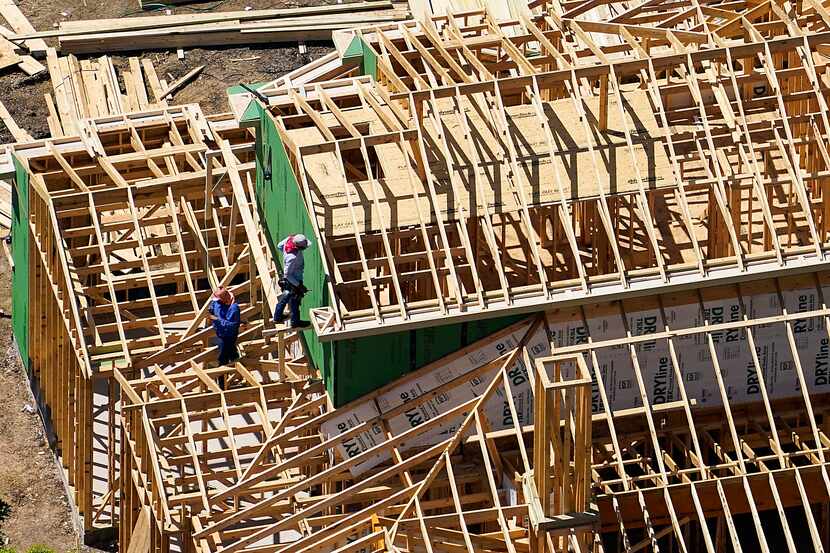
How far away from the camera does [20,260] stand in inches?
1759

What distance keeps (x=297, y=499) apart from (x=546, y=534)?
438 centimetres

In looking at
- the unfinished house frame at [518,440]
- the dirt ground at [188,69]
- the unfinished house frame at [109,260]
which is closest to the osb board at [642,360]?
the unfinished house frame at [518,440]

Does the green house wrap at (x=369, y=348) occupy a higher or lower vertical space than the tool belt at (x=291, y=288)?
lower

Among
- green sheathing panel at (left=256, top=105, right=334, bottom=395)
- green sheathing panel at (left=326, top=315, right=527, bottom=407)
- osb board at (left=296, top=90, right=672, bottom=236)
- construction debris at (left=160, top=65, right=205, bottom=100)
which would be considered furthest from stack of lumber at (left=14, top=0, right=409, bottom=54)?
green sheathing panel at (left=326, top=315, right=527, bottom=407)

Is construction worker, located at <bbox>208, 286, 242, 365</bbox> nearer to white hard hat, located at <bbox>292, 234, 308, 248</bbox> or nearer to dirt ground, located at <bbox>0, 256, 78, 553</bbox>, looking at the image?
white hard hat, located at <bbox>292, 234, 308, 248</bbox>

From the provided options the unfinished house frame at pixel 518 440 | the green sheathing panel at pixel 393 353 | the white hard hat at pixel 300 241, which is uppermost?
the white hard hat at pixel 300 241

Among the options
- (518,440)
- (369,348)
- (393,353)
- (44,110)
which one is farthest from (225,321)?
(44,110)

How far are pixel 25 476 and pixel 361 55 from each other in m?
9.90

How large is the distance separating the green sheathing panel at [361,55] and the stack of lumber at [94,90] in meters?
9.26

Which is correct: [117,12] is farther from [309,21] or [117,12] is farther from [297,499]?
[297,499]

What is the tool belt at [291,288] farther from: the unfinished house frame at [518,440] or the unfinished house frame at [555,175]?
the unfinished house frame at [518,440]

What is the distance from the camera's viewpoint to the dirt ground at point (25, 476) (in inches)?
1610

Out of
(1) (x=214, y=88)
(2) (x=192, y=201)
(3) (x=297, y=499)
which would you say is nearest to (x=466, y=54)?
(2) (x=192, y=201)

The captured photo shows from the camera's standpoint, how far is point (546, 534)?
35.1 meters
